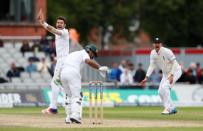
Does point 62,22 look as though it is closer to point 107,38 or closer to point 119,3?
point 119,3

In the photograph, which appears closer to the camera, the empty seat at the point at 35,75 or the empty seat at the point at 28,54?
the empty seat at the point at 35,75

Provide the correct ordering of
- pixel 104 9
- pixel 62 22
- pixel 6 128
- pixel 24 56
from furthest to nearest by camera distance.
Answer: pixel 104 9 < pixel 24 56 < pixel 62 22 < pixel 6 128

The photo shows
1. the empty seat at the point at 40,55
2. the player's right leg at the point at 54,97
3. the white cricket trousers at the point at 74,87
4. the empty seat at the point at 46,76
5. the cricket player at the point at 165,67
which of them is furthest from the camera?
the empty seat at the point at 40,55

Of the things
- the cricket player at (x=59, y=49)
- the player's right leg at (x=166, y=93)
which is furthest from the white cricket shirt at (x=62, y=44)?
the player's right leg at (x=166, y=93)

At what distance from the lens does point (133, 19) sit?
65.8 m

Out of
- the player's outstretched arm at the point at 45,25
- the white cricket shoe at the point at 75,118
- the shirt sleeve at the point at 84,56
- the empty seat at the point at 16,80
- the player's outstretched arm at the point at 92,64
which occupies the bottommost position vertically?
the white cricket shoe at the point at 75,118

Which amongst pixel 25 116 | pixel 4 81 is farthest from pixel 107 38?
pixel 25 116

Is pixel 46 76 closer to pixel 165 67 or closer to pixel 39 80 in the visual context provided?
pixel 39 80

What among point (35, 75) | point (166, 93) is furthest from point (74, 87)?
point (35, 75)

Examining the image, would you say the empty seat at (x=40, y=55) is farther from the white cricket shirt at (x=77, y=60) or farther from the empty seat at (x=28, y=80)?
the white cricket shirt at (x=77, y=60)

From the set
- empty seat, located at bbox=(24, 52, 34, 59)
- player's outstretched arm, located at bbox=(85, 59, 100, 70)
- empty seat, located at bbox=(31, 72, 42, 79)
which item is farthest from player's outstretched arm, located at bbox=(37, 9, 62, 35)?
empty seat, located at bbox=(24, 52, 34, 59)

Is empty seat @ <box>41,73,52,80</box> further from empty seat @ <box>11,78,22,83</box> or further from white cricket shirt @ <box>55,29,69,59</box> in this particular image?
white cricket shirt @ <box>55,29,69,59</box>

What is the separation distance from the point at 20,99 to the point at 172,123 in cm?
1284

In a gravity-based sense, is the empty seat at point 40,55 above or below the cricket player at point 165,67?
above
